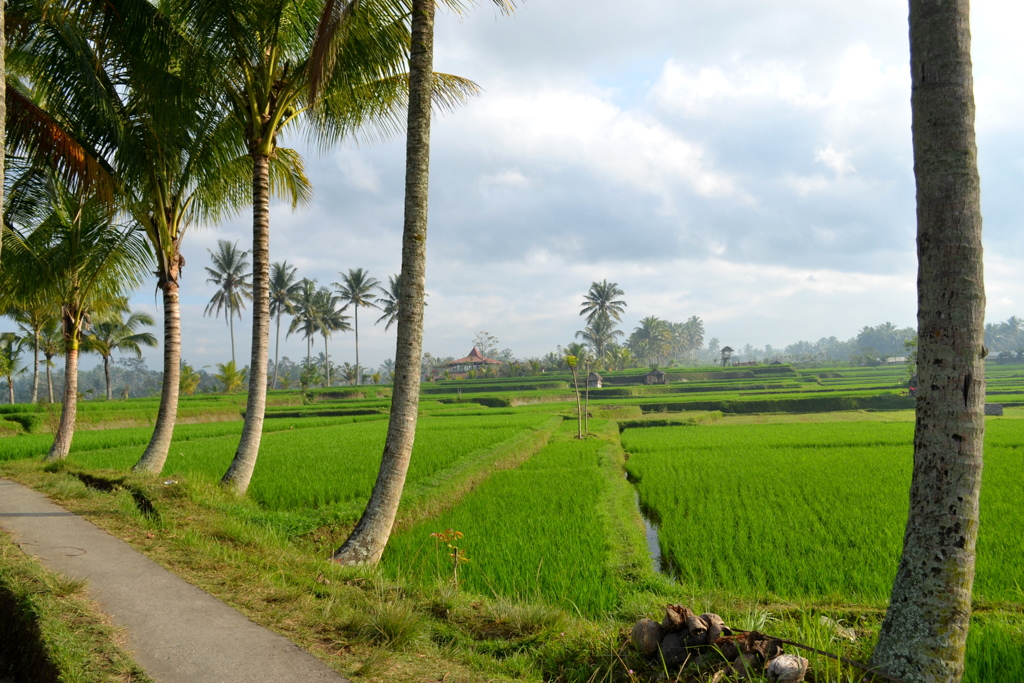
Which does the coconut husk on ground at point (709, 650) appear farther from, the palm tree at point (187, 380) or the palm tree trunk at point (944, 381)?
the palm tree at point (187, 380)

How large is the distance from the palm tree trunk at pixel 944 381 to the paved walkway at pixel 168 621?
2.63 meters

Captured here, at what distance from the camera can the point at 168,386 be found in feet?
28.3

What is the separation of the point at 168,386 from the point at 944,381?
933 cm

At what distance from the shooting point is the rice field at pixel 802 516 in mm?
5160

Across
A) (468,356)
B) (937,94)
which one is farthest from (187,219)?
(468,356)

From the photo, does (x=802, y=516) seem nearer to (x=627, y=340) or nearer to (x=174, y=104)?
(x=174, y=104)

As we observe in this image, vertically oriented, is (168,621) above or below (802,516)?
above

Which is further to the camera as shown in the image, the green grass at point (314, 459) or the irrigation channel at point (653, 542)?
the green grass at point (314, 459)

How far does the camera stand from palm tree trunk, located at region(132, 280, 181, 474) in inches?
338

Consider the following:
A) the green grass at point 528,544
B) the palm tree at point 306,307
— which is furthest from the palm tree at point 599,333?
the green grass at point 528,544

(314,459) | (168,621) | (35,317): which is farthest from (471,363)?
(168,621)

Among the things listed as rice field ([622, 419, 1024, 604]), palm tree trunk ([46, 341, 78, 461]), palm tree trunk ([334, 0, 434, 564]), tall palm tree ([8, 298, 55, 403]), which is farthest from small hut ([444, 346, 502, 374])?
palm tree trunk ([334, 0, 434, 564])

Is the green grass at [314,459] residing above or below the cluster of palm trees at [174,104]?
below

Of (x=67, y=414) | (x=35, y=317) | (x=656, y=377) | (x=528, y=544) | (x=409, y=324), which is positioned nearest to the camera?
(x=409, y=324)
